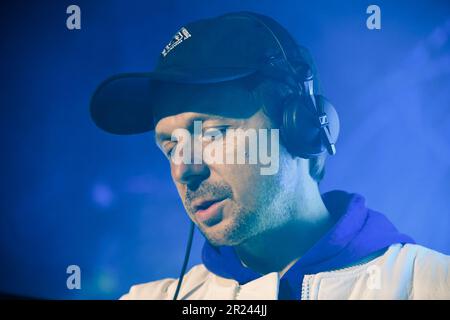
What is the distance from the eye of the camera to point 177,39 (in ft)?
5.51

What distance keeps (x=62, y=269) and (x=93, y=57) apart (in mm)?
686

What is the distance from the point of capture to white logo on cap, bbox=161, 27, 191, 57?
65.5 inches

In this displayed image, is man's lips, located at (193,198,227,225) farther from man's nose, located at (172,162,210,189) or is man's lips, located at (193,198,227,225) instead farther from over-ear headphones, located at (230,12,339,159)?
over-ear headphones, located at (230,12,339,159)

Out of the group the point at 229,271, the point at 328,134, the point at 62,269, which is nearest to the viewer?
the point at 328,134

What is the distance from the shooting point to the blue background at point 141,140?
1.75 meters

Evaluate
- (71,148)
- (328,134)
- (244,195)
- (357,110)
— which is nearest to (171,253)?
(244,195)

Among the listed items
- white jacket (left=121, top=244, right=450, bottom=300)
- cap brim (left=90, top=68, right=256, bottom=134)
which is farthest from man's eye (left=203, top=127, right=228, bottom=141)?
white jacket (left=121, top=244, right=450, bottom=300)

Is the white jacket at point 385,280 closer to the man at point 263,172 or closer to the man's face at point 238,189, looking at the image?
the man at point 263,172

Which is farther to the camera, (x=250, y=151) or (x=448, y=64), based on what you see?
(x=448, y=64)

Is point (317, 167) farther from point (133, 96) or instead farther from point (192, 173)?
point (133, 96)

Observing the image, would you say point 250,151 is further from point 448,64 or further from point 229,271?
point 448,64

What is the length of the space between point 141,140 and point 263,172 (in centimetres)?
42

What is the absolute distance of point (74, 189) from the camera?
1.84 m

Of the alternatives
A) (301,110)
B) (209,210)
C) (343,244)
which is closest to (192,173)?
(209,210)
